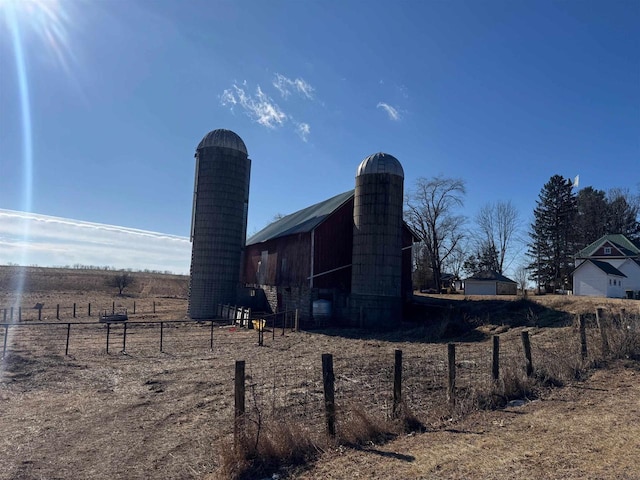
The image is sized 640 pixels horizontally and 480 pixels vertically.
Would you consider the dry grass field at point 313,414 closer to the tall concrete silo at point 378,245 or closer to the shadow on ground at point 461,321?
the shadow on ground at point 461,321

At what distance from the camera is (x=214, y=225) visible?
3016cm

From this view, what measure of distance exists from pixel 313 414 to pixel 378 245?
1643cm

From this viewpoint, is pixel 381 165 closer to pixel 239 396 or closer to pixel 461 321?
pixel 461 321

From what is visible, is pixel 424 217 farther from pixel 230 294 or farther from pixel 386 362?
pixel 386 362

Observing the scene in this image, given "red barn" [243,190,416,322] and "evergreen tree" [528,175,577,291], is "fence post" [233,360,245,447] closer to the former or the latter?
"red barn" [243,190,416,322]

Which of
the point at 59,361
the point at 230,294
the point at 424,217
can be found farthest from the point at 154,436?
the point at 424,217

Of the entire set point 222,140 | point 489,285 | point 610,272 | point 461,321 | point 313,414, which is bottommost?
point 313,414

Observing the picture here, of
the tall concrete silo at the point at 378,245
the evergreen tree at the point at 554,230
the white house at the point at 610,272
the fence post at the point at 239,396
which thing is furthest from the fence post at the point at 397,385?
the evergreen tree at the point at 554,230

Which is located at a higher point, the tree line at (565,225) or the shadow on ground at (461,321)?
the tree line at (565,225)

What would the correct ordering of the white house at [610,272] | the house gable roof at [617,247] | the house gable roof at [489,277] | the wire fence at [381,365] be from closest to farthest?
the wire fence at [381,365], the white house at [610,272], the house gable roof at [617,247], the house gable roof at [489,277]

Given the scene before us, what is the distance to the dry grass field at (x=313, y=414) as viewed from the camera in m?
5.44

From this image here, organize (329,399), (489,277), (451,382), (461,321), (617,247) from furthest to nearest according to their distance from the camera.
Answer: (489,277) → (617,247) → (461,321) → (451,382) → (329,399)

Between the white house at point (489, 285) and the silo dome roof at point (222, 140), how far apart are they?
28.5 metres

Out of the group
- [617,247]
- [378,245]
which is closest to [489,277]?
[617,247]
